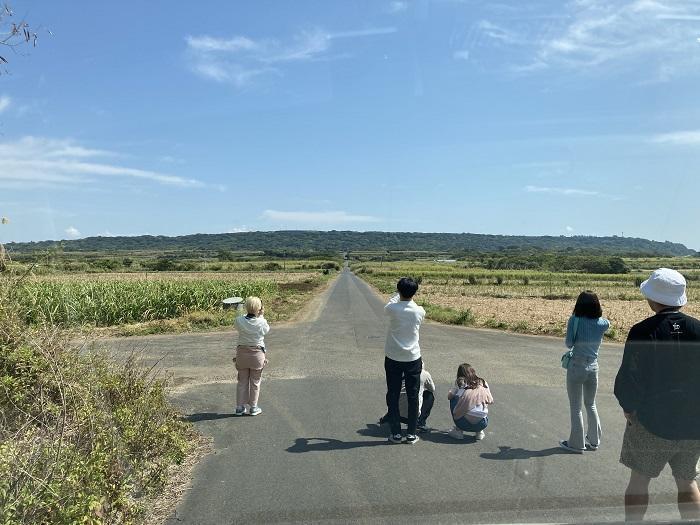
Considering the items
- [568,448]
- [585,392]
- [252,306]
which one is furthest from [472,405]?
[252,306]

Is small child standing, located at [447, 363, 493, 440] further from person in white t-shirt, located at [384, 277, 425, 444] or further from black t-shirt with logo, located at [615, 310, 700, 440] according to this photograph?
black t-shirt with logo, located at [615, 310, 700, 440]

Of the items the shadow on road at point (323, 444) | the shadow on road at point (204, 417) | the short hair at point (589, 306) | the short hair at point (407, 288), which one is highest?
the short hair at point (407, 288)

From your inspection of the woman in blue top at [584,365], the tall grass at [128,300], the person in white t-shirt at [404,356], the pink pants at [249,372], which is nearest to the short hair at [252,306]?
the pink pants at [249,372]

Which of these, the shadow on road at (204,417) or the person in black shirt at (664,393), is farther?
the shadow on road at (204,417)

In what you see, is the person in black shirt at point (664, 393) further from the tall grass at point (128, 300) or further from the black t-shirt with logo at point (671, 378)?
the tall grass at point (128, 300)

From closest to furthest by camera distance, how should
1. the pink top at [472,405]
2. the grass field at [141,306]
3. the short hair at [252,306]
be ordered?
the pink top at [472,405] → the short hair at [252,306] → the grass field at [141,306]

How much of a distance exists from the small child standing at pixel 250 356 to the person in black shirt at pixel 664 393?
4.58m

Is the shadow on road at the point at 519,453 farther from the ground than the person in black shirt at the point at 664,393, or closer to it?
closer to it

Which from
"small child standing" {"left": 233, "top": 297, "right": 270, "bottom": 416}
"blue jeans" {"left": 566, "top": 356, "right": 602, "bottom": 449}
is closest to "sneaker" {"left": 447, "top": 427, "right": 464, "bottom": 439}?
"blue jeans" {"left": 566, "top": 356, "right": 602, "bottom": 449}

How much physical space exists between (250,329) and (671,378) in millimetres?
4938

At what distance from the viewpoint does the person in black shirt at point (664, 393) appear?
346cm

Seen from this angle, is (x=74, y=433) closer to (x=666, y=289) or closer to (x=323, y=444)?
(x=323, y=444)

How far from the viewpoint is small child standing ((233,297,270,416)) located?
6.97 m

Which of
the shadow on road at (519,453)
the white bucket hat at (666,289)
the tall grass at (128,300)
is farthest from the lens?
the tall grass at (128,300)
